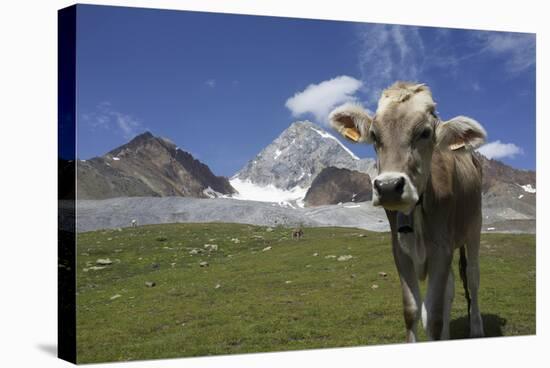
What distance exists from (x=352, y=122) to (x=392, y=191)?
5.74 ft

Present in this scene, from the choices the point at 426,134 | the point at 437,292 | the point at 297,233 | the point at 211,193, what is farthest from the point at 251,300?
the point at 297,233

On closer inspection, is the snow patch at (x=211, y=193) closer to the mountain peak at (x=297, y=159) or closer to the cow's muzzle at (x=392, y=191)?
Answer: the mountain peak at (x=297, y=159)

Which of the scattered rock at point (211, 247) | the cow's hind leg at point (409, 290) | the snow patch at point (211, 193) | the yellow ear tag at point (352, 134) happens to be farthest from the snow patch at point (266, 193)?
the scattered rock at point (211, 247)

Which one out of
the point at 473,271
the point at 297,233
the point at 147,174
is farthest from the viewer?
the point at 297,233

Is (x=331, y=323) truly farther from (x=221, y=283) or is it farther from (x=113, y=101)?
(x=113, y=101)

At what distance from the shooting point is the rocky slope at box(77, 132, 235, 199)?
496 inches

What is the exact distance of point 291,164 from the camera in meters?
17.1

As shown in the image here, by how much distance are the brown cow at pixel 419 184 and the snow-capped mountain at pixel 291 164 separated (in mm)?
4932

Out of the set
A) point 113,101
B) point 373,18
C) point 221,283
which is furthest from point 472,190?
point 221,283

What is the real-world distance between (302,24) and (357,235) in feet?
34.6

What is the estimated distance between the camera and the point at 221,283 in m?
16.5

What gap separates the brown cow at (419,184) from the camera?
7.55m

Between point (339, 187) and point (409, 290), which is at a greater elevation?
point (339, 187)

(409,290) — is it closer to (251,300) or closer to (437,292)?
(437,292)
